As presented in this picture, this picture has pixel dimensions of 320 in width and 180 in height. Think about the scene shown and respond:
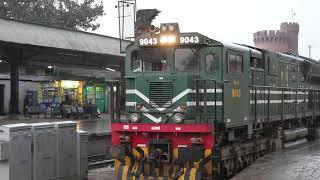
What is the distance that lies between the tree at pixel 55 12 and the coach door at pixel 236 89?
130 feet

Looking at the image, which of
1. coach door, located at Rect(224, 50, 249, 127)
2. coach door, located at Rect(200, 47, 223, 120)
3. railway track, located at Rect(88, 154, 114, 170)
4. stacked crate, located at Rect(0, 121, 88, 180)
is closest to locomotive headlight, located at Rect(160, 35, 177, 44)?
coach door, located at Rect(200, 47, 223, 120)

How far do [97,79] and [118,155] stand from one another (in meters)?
22.0

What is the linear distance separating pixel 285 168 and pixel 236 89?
7.33ft

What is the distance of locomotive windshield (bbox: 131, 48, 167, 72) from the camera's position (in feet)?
37.0

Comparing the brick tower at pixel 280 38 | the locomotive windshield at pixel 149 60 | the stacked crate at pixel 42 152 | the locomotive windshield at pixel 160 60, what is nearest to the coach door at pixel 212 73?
the locomotive windshield at pixel 160 60

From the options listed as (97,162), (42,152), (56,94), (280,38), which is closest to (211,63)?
(42,152)

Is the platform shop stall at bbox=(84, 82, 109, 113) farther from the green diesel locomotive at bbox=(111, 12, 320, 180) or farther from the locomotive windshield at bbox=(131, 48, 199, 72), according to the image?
the green diesel locomotive at bbox=(111, 12, 320, 180)

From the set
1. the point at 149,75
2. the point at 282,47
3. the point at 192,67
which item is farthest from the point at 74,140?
the point at 282,47

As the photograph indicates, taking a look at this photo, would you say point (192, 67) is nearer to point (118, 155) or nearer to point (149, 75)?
point (149, 75)

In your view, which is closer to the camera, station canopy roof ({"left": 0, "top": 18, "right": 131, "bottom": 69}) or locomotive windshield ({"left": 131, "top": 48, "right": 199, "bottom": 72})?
locomotive windshield ({"left": 131, "top": 48, "right": 199, "bottom": 72})

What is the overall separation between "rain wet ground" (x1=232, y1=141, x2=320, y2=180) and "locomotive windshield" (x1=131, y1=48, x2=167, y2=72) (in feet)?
10.1

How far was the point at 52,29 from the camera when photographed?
22312 millimetres

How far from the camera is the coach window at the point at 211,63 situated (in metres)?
11.1

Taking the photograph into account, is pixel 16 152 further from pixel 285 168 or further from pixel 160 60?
pixel 285 168
